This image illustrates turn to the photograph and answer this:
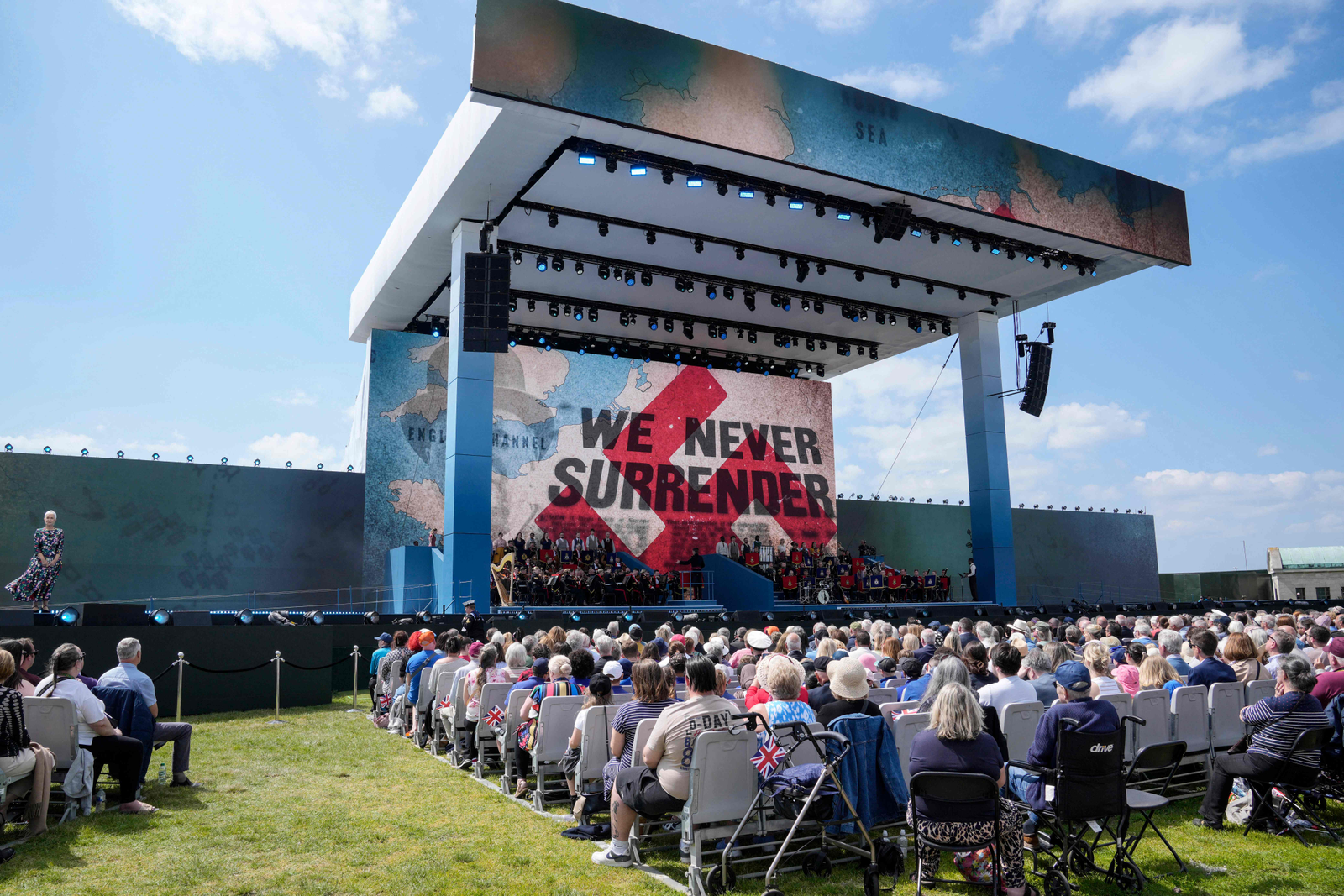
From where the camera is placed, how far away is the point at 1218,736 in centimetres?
524

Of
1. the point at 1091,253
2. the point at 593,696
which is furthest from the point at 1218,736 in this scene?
the point at 1091,253

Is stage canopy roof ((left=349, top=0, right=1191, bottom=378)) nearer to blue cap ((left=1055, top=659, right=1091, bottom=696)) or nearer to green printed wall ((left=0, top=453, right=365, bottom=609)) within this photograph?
green printed wall ((left=0, top=453, right=365, bottom=609))

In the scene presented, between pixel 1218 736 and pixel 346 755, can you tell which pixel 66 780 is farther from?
pixel 1218 736

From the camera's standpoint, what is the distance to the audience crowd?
354 centimetres

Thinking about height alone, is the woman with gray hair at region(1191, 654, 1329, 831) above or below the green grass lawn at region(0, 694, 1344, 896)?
above

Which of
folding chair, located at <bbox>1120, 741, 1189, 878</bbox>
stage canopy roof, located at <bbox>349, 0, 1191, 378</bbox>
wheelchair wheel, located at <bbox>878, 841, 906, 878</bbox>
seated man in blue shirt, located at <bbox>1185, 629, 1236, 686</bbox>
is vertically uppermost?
stage canopy roof, located at <bbox>349, 0, 1191, 378</bbox>

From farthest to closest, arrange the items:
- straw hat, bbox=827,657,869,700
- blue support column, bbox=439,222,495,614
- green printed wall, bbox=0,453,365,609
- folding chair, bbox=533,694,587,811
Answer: green printed wall, bbox=0,453,365,609
blue support column, bbox=439,222,495,614
folding chair, bbox=533,694,587,811
straw hat, bbox=827,657,869,700

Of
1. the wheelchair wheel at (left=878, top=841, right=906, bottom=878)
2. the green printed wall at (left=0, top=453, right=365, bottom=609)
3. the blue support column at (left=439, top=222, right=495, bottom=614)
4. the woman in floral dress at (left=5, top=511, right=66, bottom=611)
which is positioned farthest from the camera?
the green printed wall at (left=0, top=453, right=365, bottom=609)

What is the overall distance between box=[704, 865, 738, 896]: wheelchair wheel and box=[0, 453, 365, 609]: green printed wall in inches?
625

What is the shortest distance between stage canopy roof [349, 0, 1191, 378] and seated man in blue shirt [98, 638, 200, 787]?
303 inches

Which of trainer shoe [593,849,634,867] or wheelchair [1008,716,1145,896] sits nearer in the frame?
wheelchair [1008,716,1145,896]

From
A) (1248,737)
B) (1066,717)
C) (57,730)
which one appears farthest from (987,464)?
(57,730)

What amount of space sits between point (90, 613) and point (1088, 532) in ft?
85.2

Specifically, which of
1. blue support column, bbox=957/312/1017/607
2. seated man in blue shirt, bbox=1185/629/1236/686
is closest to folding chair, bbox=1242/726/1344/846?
seated man in blue shirt, bbox=1185/629/1236/686
